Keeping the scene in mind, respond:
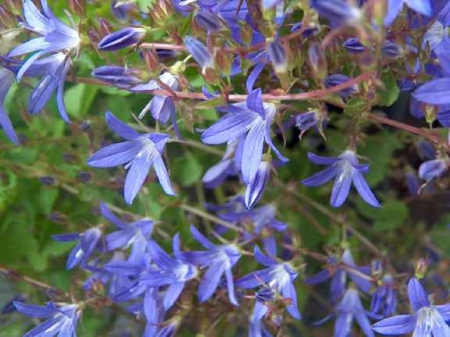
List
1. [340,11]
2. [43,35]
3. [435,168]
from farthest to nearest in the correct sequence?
[435,168] < [43,35] < [340,11]

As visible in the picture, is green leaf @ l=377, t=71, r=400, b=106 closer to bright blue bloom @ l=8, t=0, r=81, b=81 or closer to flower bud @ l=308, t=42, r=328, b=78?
flower bud @ l=308, t=42, r=328, b=78

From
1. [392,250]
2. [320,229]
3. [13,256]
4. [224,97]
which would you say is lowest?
[392,250]

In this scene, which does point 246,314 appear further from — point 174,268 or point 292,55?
point 292,55

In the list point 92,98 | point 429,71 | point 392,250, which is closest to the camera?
point 429,71

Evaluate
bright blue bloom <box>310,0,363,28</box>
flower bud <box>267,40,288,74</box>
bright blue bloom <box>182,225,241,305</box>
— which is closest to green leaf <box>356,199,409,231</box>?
bright blue bloom <box>182,225,241,305</box>

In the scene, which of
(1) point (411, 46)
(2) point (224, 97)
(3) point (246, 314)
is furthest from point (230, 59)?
(3) point (246, 314)

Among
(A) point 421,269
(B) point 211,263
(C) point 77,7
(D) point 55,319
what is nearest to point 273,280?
(B) point 211,263

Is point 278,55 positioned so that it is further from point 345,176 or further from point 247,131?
point 345,176
